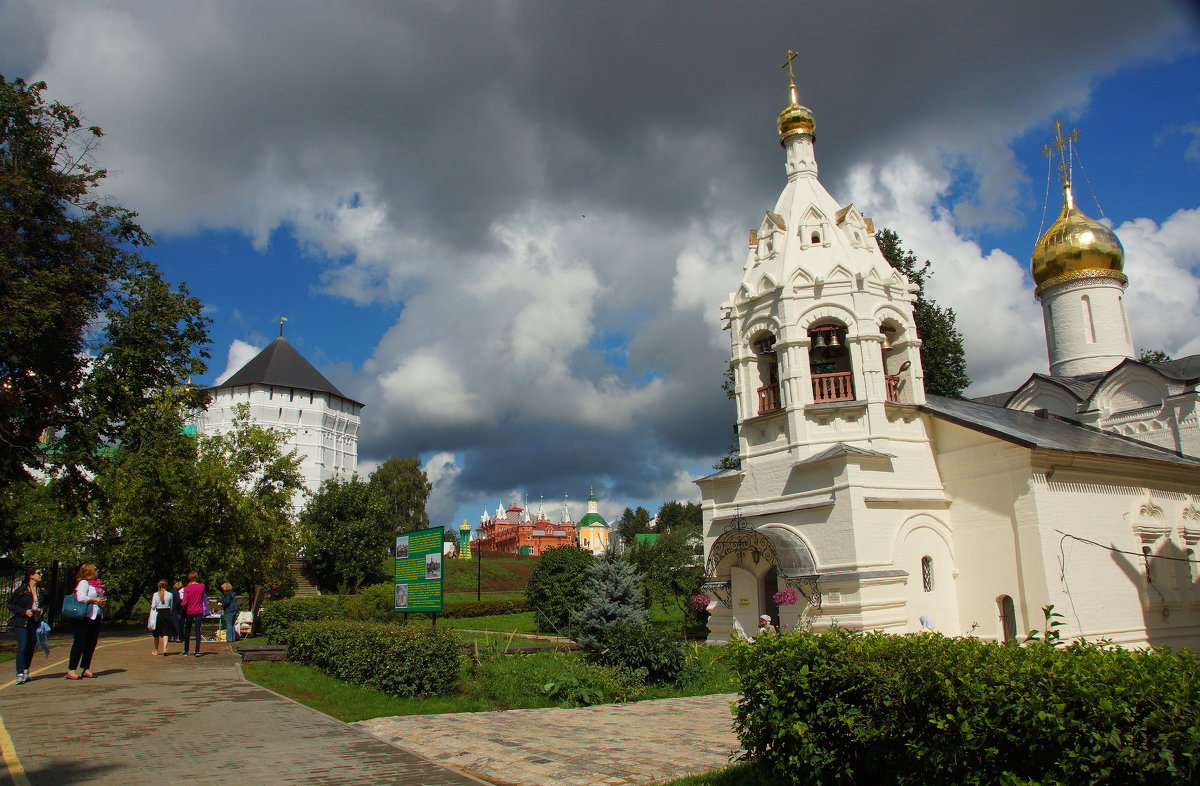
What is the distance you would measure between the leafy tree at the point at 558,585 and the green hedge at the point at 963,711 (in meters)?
19.1

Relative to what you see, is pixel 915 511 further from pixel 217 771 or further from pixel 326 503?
pixel 326 503

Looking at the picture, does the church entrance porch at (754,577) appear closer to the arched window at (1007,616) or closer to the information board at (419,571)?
the arched window at (1007,616)

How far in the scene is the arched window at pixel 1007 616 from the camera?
16.2m

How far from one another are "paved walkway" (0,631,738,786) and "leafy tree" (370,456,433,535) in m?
51.9

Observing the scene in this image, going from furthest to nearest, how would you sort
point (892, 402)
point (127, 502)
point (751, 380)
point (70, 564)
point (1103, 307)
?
point (1103, 307) → point (70, 564) → point (127, 502) → point (751, 380) → point (892, 402)

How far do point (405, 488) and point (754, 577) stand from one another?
161 ft

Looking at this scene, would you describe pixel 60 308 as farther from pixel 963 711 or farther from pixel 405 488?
pixel 405 488

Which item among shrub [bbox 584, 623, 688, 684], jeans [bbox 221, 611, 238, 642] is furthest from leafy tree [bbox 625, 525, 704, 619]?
jeans [bbox 221, 611, 238, 642]

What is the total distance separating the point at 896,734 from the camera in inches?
206

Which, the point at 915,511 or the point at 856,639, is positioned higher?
the point at 915,511

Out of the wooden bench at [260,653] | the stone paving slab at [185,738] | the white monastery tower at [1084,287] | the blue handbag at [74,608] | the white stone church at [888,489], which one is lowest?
the stone paving slab at [185,738]

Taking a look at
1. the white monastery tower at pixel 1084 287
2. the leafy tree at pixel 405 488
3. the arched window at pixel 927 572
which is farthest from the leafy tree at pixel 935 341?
the leafy tree at pixel 405 488

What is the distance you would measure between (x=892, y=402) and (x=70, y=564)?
79.4 feet

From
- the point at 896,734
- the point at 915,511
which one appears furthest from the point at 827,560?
the point at 896,734
